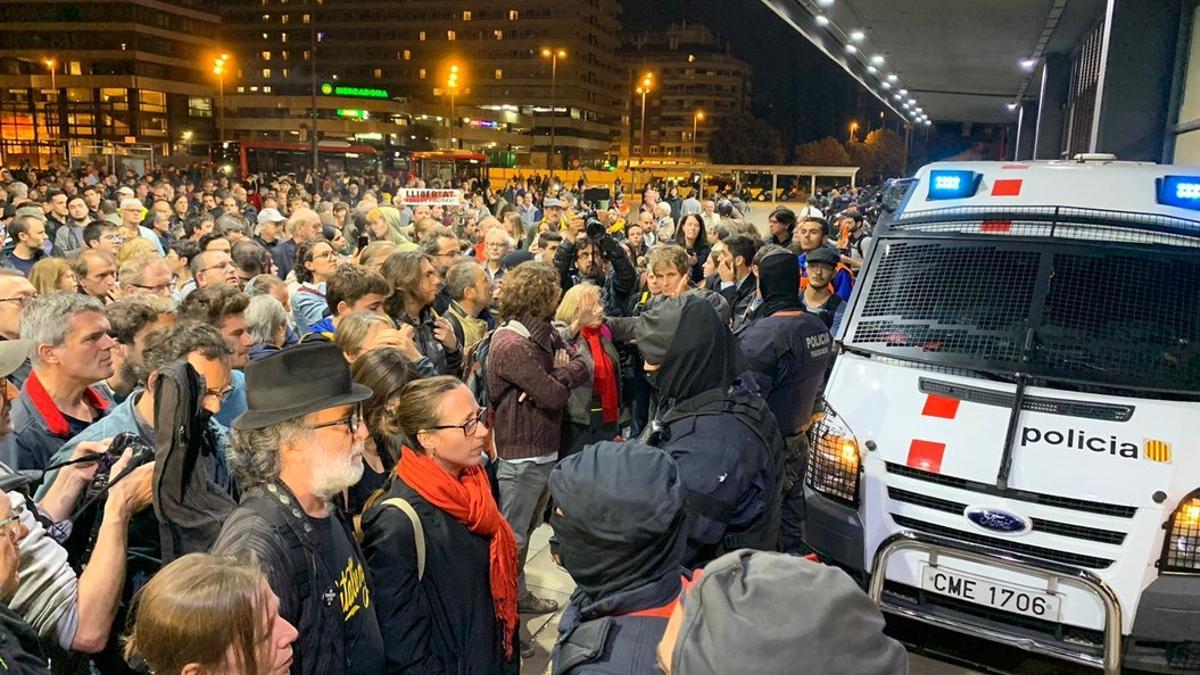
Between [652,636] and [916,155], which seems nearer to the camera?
[652,636]

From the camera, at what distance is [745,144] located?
343 feet

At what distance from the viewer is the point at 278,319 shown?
5246 mm

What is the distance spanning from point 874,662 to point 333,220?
42.9ft

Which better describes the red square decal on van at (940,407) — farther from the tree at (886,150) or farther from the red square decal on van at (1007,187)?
the tree at (886,150)

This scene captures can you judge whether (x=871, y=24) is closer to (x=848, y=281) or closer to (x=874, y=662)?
(x=848, y=281)

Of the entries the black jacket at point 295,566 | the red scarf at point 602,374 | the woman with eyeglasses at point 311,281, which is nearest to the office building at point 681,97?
the woman with eyeglasses at point 311,281

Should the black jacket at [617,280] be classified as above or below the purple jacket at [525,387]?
above

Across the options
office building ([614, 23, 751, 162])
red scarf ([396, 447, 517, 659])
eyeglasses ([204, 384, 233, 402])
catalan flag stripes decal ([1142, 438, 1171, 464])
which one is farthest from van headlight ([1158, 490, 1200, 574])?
office building ([614, 23, 751, 162])

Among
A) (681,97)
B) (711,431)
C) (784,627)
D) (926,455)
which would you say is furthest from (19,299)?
(681,97)

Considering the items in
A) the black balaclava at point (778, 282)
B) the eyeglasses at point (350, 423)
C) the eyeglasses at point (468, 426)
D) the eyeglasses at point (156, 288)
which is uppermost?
the black balaclava at point (778, 282)

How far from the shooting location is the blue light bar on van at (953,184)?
5418 mm

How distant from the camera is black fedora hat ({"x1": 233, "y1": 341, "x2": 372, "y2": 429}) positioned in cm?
263

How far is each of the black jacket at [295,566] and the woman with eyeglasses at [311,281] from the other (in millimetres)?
3712

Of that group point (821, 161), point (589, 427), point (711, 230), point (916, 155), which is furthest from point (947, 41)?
point (821, 161)
